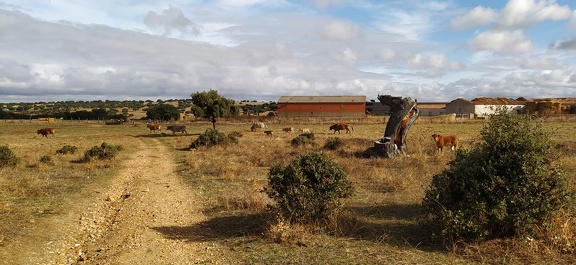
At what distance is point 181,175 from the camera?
1595cm

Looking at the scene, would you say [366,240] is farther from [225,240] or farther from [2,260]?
[2,260]

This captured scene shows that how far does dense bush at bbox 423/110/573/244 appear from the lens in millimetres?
6668

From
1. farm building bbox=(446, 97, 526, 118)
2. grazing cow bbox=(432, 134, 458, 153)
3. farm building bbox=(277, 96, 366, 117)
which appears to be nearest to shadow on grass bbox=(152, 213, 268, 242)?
grazing cow bbox=(432, 134, 458, 153)

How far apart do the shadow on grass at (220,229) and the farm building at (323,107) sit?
2661 inches

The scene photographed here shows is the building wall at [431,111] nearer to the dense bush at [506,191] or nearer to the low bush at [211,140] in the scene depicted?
the low bush at [211,140]

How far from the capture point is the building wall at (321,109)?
7644cm

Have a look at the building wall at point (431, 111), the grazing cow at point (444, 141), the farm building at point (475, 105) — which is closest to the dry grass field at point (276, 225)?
the grazing cow at point (444, 141)

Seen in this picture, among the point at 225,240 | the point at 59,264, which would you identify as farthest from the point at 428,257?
the point at 59,264

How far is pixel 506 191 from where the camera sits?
22.3ft

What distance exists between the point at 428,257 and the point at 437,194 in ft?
4.66

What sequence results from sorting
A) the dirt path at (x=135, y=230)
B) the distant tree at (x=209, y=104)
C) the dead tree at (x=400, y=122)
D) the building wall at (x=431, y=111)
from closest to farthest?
the dirt path at (x=135, y=230) < the dead tree at (x=400, y=122) < the distant tree at (x=209, y=104) < the building wall at (x=431, y=111)

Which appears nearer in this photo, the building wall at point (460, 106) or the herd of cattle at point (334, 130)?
the herd of cattle at point (334, 130)

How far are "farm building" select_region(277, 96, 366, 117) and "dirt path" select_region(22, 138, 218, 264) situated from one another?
63.5 metres

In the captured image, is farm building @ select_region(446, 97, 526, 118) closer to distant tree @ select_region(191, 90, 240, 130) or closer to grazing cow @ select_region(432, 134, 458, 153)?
distant tree @ select_region(191, 90, 240, 130)
